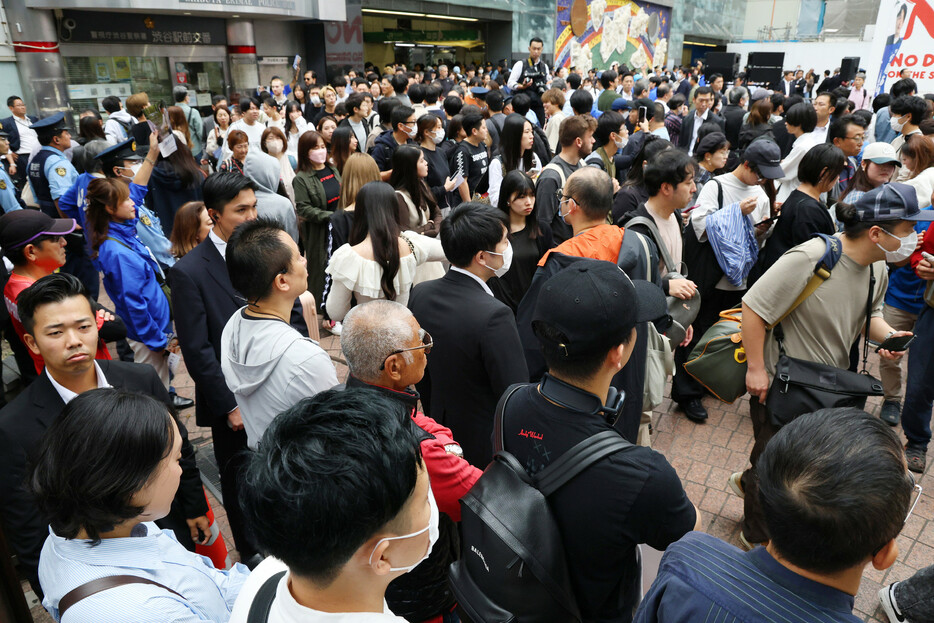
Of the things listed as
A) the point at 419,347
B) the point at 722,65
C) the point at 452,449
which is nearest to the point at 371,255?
the point at 419,347

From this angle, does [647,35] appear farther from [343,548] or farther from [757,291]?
[343,548]

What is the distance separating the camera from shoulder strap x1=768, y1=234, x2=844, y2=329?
9.16ft

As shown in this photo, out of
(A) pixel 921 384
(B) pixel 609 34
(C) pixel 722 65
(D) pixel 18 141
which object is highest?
(B) pixel 609 34

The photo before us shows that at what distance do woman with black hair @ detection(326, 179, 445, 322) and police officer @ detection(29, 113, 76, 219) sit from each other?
15.5 ft

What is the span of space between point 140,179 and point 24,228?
288 cm

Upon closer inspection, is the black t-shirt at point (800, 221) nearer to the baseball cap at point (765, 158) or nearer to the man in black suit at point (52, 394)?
the baseball cap at point (765, 158)

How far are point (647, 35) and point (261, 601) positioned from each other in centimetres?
3555

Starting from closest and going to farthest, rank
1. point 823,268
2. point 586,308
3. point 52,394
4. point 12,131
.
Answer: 1. point 586,308
2. point 52,394
3. point 823,268
4. point 12,131

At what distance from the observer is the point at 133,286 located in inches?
161

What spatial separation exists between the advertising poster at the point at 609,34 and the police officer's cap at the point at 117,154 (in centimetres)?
2294

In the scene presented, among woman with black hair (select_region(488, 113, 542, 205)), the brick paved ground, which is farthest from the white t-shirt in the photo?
woman with black hair (select_region(488, 113, 542, 205))

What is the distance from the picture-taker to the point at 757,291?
289cm

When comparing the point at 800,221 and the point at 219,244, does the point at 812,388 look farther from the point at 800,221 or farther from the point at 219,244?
the point at 219,244

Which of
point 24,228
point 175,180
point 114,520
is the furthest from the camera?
point 175,180
